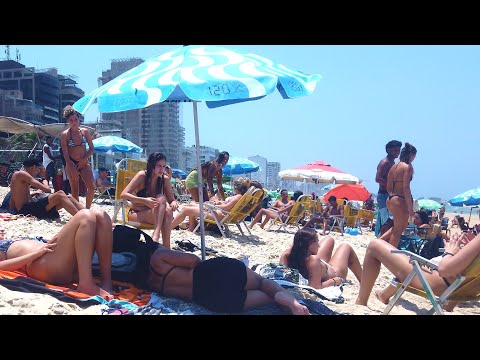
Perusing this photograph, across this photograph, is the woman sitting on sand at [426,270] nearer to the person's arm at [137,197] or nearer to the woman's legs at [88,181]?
the person's arm at [137,197]

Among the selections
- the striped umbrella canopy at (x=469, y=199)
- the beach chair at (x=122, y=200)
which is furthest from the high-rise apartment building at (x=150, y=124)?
the beach chair at (x=122, y=200)

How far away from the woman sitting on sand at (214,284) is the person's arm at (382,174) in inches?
156

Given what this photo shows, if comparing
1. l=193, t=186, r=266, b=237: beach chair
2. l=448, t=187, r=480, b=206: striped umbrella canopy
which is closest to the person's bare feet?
l=193, t=186, r=266, b=237: beach chair

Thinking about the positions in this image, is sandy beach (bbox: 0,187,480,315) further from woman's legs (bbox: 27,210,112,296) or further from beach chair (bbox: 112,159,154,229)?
beach chair (bbox: 112,159,154,229)

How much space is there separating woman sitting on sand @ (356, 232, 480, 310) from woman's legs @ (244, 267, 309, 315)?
96 centimetres

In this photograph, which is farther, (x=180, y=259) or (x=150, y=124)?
(x=150, y=124)

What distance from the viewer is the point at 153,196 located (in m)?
4.96

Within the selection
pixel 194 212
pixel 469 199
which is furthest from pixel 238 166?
pixel 194 212

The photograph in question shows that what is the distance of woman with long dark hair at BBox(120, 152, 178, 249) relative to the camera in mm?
4746

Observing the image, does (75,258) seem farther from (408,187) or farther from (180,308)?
(408,187)

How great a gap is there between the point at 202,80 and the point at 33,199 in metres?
4.16

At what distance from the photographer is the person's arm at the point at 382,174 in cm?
645

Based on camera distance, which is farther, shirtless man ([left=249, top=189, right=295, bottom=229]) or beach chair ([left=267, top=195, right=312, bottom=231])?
beach chair ([left=267, top=195, right=312, bottom=231])
